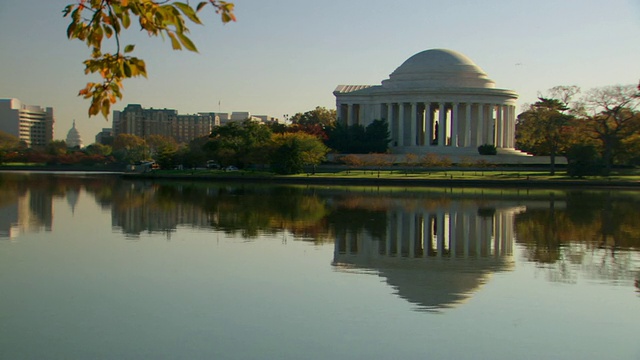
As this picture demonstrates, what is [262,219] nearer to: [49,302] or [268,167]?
[49,302]

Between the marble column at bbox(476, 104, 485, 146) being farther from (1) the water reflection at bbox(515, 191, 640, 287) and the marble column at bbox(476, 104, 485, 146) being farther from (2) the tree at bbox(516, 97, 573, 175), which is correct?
(1) the water reflection at bbox(515, 191, 640, 287)

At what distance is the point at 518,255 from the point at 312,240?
6354 mm

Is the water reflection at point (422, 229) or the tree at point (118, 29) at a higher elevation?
the tree at point (118, 29)

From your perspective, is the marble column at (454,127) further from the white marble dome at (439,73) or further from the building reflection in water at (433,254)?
the building reflection in water at (433,254)

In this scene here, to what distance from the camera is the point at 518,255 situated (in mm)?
21219

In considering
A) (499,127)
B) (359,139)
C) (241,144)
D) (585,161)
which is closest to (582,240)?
(585,161)

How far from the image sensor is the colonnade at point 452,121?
97.8 metres

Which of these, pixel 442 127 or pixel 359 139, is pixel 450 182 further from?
pixel 442 127

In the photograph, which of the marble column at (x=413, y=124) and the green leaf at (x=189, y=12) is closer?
the green leaf at (x=189, y=12)

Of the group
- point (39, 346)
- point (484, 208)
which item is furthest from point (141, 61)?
point (484, 208)

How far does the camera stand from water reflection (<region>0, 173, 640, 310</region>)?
17969 millimetres

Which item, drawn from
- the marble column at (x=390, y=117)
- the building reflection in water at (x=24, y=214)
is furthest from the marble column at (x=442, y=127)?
the building reflection in water at (x=24, y=214)

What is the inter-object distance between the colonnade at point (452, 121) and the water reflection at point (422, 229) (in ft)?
170

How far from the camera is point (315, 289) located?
1562 centimetres
